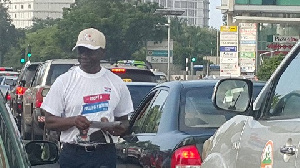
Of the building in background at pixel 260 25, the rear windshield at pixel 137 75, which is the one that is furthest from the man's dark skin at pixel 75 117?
the building in background at pixel 260 25

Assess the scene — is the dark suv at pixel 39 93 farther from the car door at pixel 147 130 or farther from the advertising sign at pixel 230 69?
the advertising sign at pixel 230 69

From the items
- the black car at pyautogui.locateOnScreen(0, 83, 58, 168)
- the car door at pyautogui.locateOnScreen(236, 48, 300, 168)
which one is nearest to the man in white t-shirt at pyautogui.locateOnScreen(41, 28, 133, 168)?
the black car at pyautogui.locateOnScreen(0, 83, 58, 168)

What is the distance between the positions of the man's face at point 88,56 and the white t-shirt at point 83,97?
0.09m

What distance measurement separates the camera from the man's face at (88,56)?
7.13 meters

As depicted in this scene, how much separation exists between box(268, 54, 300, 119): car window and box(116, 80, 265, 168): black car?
2131 millimetres

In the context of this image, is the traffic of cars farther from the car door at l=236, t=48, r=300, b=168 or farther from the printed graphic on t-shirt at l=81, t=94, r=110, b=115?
the car door at l=236, t=48, r=300, b=168

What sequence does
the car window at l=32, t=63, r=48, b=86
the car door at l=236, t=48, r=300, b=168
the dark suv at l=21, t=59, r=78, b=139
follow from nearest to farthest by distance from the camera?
1. the car door at l=236, t=48, r=300, b=168
2. the dark suv at l=21, t=59, r=78, b=139
3. the car window at l=32, t=63, r=48, b=86

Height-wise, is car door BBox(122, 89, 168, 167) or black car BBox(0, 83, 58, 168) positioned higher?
black car BBox(0, 83, 58, 168)

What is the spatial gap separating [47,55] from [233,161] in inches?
4313

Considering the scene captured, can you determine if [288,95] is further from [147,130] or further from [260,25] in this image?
[260,25]

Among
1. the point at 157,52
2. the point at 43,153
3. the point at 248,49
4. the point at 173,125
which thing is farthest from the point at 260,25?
the point at 43,153

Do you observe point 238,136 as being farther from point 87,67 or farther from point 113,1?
point 113,1

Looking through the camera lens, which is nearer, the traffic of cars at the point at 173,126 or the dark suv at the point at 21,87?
the traffic of cars at the point at 173,126

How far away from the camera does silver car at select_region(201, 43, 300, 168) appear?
4125 mm
